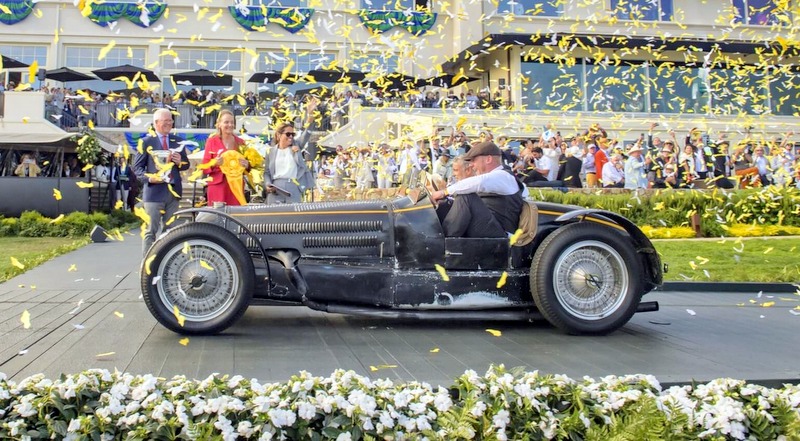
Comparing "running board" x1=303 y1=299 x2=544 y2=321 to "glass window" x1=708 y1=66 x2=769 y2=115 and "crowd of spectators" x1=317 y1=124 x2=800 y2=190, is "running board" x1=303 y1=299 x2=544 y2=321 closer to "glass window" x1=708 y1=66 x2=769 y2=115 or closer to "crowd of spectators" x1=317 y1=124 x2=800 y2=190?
"crowd of spectators" x1=317 y1=124 x2=800 y2=190

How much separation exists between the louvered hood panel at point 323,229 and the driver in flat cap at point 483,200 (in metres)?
0.53

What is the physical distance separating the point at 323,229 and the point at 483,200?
4.44 ft

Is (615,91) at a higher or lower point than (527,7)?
lower

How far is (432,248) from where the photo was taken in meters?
5.05

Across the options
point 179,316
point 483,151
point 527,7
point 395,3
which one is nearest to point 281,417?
point 179,316

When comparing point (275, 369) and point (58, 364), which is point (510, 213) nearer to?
point (275, 369)

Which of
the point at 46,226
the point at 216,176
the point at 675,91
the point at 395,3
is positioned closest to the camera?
the point at 216,176

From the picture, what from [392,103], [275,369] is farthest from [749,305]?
[392,103]

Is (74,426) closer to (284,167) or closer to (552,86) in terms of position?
(284,167)

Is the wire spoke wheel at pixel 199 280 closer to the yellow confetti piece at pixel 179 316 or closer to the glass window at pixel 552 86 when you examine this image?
the yellow confetti piece at pixel 179 316

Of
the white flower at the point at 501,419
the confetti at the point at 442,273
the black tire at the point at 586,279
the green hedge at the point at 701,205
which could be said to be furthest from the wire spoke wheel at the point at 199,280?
the green hedge at the point at 701,205

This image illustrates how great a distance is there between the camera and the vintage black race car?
4.75 metres

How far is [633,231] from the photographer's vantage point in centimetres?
533

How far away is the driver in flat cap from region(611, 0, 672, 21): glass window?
2981 cm
